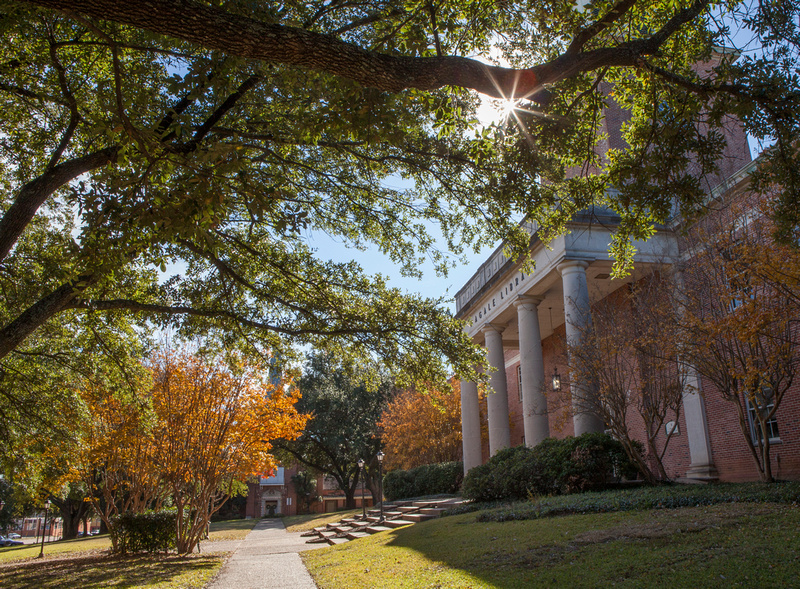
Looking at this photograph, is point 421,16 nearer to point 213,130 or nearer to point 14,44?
point 213,130

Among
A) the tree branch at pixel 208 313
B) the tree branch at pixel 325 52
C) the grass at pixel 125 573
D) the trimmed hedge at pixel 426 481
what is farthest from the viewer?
the trimmed hedge at pixel 426 481

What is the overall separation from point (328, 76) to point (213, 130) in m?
2.69

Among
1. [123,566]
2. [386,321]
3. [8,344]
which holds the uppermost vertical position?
[386,321]

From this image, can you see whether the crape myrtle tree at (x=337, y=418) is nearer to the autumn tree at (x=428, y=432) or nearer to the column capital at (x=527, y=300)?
the autumn tree at (x=428, y=432)

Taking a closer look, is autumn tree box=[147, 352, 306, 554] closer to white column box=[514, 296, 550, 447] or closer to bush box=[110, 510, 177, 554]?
bush box=[110, 510, 177, 554]

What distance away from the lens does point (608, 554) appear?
7.24 metres

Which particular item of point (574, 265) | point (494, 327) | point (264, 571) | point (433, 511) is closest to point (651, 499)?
point (574, 265)

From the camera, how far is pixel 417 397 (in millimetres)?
31406

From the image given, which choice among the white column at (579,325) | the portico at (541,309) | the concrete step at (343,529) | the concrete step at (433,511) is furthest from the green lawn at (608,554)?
the concrete step at (343,529)

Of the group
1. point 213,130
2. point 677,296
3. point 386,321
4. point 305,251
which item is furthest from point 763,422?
point 213,130

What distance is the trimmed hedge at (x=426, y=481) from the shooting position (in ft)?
86.3

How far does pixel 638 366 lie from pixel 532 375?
203 inches

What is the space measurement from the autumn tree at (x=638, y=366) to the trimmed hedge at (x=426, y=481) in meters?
13.2

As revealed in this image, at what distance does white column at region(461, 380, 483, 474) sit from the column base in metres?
9.22
